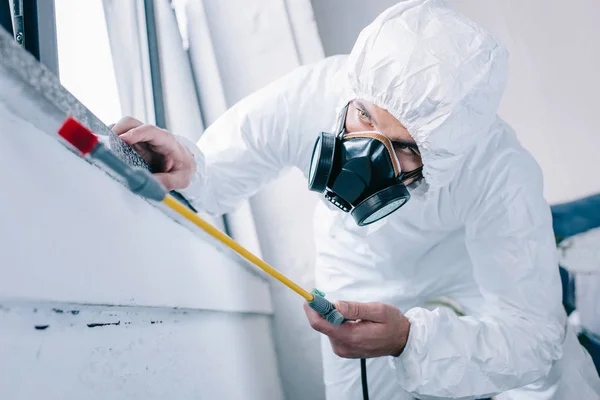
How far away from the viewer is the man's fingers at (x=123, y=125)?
614 mm

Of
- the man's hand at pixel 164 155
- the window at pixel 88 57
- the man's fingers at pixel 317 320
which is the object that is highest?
the window at pixel 88 57

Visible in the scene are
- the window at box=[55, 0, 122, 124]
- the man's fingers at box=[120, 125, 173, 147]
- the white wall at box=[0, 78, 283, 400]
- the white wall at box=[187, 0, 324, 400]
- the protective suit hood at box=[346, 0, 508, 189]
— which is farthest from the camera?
the white wall at box=[187, 0, 324, 400]

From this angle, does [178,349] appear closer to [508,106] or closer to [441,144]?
[441,144]

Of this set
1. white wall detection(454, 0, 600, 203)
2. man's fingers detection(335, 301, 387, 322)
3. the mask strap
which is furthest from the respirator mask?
white wall detection(454, 0, 600, 203)

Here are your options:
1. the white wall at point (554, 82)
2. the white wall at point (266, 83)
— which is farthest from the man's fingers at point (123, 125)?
the white wall at point (554, 82)

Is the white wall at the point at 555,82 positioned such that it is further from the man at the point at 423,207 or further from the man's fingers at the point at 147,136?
the man's fingers at the point at 147,136

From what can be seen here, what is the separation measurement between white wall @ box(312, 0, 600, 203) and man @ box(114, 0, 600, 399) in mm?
605

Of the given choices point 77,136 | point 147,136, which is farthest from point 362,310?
point 77,136

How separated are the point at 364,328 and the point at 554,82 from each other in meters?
1.20

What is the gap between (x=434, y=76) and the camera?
736 millimetres

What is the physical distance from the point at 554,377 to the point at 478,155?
24.0 inches

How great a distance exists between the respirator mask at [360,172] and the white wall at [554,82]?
96cm

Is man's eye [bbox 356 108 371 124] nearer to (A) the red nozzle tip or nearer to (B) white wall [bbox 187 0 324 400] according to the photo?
(A) the red nozzle tip

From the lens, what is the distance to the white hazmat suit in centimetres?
76
